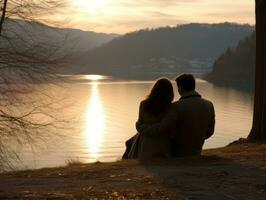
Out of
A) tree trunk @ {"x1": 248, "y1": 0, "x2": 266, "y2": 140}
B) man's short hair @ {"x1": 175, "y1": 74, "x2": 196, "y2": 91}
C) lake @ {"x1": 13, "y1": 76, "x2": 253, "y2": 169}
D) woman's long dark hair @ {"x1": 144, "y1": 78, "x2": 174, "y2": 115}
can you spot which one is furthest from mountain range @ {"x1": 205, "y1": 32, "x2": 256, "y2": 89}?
woman's long dark hair @ {"x1": 144, "y1": 78, "x2": 174, "y2": 115}

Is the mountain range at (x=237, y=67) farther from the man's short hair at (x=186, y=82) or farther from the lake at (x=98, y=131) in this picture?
the man's short hair at (x=186, y=82)

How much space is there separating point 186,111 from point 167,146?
0.56 m

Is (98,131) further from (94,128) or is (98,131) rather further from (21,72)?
(21,72)

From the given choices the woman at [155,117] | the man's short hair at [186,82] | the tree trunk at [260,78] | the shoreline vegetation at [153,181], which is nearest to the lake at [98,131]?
the tree trunk at [260,78]

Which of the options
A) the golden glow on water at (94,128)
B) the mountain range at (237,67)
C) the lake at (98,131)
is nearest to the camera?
the lake at (98,131)

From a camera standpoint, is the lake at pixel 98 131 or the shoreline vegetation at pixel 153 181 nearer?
the shoreline vegetation at pixel 153 181

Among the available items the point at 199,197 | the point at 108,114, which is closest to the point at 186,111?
the point at 199,197

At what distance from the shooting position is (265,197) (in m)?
5.10

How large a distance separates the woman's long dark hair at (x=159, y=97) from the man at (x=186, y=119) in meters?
0.16

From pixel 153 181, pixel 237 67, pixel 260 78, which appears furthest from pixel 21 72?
pixel 237 67

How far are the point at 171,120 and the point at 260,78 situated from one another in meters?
4.57

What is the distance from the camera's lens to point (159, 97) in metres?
6.76

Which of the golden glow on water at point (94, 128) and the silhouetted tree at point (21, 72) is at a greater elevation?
the silhouetted tree at point (21, 72)

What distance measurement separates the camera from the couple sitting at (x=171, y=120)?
682 cm
